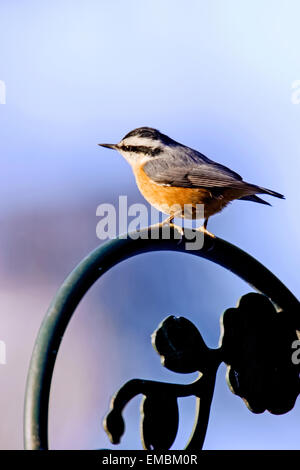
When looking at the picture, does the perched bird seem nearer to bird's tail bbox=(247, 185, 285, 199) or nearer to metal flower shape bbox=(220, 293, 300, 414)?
bird's tail bbox=(247, 185, 285, 199)

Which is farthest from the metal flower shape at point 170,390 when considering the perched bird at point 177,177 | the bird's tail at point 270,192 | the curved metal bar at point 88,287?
the perched bird at point 177,177

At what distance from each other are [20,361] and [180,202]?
3.81 ft

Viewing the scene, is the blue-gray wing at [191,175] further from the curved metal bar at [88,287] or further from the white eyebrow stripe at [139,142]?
the curved metal bar at [88,287]

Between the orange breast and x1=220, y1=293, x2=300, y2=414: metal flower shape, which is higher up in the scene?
the orange breast

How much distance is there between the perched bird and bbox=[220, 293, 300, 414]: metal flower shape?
36.9 inches

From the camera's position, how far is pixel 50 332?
1813mm

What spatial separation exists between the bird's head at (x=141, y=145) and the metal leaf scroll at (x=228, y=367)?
135 cm

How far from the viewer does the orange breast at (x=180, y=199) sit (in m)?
3.19

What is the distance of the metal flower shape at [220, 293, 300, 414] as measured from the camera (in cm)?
209

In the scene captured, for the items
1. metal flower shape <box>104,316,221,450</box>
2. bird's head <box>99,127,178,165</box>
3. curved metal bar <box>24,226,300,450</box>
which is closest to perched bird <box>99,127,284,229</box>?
bird's head <box>99,127,178,165</box>

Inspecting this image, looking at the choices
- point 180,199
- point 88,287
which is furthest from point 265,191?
point 88,287

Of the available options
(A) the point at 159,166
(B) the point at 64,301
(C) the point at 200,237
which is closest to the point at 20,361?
(A) the point at 159,166

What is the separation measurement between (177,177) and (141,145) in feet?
0.78

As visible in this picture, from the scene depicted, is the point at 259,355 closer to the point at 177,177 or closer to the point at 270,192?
the point at 270,192
